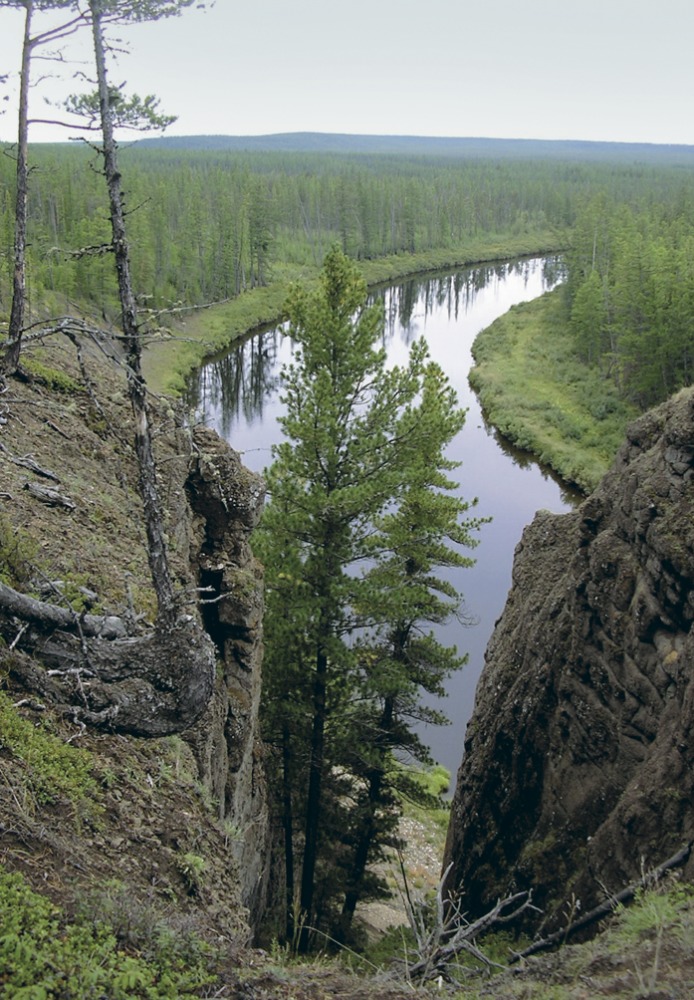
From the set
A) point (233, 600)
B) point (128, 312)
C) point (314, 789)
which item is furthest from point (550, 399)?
point (128, 312)

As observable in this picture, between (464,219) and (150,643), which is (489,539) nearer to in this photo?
(150,643)

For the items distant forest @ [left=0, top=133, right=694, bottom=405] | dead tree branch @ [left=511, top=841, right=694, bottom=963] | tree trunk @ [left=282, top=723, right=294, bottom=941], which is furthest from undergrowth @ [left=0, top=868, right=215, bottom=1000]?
tree trunk @ [left=282, top=723, right=294, bottom=941]

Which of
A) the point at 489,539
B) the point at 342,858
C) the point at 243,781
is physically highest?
the point at 243,781

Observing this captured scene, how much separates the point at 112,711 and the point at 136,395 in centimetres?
305

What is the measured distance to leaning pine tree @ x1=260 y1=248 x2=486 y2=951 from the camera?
15.0 metres

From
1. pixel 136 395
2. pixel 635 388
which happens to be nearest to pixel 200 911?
pixel 136 395

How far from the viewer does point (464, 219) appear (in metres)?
128

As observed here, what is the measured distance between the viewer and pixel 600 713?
11.7 meters

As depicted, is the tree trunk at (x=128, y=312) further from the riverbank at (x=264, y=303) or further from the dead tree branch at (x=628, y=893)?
the dead tree branch at (x=628, y=893)

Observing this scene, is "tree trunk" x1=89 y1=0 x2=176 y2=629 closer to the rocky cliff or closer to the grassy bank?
the rocky cliff

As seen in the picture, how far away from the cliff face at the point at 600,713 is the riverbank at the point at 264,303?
21.3 feet

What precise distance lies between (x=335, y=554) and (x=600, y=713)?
5764 millimetres

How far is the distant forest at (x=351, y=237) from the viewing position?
4581cm

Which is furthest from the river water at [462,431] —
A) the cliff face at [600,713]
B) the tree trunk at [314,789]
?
the tree trunk at [314,789]
